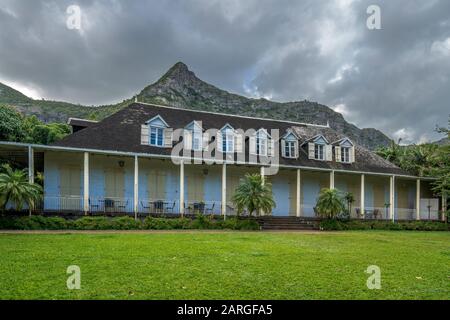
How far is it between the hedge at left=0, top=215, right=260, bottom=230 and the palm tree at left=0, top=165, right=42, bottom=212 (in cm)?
72

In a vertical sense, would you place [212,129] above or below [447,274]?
above

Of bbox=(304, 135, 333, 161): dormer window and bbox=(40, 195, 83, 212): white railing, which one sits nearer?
bbox=(40, 195, 83, 212): white railing

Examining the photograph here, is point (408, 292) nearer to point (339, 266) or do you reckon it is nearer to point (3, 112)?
point (339, 266)

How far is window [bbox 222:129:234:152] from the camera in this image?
24447 millimetres

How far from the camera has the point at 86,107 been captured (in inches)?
Answer: 2477

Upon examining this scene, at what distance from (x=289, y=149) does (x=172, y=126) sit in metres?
8.55

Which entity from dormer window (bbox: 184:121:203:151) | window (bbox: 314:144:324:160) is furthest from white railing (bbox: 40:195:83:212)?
window (bbox: 314:144:324:160)

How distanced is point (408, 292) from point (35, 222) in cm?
1516

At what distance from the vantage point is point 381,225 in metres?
24.2

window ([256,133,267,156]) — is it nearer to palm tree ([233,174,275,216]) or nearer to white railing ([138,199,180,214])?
palm tree ([233,174,275,216])
